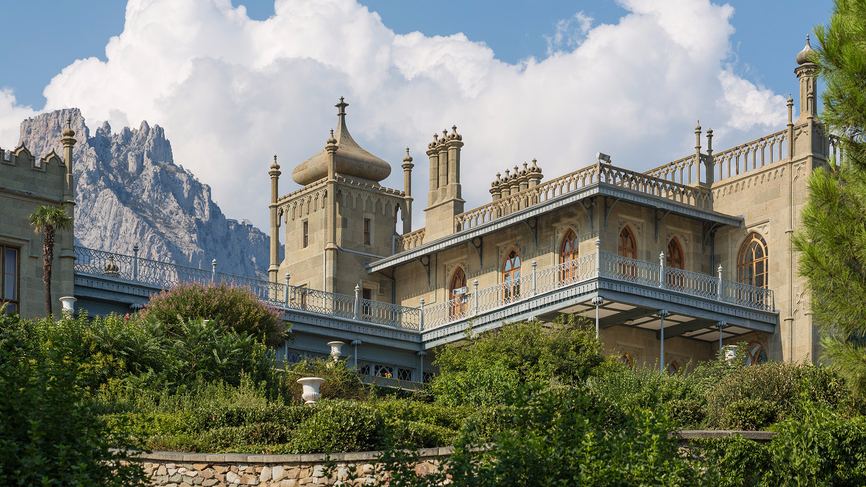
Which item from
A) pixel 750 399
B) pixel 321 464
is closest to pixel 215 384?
pixel 321 464

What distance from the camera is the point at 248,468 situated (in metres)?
17.4

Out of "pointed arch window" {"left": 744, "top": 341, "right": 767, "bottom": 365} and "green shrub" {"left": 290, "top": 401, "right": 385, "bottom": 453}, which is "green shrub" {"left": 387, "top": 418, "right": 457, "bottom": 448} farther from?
"pointed arch window" {"left": 744, "top": 341, "right": 767, "bottom": 365}

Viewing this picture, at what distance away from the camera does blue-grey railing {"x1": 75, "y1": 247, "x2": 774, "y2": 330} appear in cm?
3130

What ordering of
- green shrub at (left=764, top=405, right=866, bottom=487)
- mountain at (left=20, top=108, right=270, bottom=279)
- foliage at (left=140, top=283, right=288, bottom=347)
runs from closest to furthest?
green shrub at (left=764, top=405, right=866, bottom=487), foliage at (left=140, top=283, right=288, bottom=347), mountain at (left=20, top=108, right=270, bottom=279)

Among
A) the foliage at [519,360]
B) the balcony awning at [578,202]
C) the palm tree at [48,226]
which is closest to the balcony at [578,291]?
the palm tree at [48,226]

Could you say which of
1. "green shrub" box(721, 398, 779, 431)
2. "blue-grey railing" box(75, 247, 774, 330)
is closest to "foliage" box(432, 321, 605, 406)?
"blue-grey railing" box(75, 247, 774, 330)

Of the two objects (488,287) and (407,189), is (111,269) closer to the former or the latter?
(488,287)

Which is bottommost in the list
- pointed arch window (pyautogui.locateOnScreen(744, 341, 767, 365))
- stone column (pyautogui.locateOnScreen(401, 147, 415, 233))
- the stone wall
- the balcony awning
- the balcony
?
the stone wall

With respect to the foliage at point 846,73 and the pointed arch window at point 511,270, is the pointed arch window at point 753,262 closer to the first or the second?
the pointed arch window at point 511,270

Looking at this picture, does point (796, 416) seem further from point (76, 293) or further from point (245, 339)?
point (76, 293)

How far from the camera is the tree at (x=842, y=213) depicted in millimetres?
16750

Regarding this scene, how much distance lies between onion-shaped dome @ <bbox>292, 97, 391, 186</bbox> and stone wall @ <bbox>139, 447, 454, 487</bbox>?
23.3m

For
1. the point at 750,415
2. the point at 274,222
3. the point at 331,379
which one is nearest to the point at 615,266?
the point at 331,379

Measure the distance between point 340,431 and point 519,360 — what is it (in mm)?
9191
